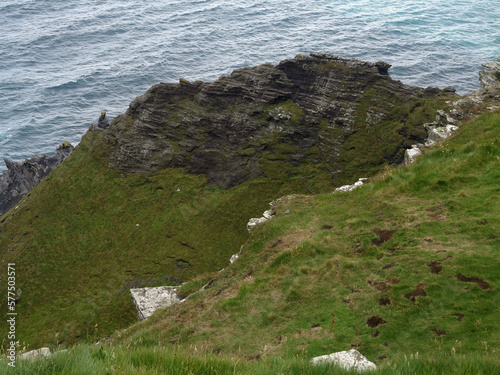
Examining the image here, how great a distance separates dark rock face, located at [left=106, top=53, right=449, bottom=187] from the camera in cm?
6812

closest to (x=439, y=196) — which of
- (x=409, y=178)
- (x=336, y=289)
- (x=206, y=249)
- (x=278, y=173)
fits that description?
(x=409, y=178)

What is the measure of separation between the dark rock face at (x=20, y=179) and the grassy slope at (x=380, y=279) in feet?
269

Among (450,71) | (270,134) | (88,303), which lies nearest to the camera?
(88,303)

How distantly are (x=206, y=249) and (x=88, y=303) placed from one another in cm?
1760

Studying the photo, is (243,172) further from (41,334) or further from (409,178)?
(409,178)

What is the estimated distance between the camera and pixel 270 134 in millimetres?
71812

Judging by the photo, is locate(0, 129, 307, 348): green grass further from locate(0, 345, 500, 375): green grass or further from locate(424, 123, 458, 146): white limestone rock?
locate(0, 345, 500, 375): green grass

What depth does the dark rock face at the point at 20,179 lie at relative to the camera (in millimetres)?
93688

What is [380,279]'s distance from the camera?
17969mm

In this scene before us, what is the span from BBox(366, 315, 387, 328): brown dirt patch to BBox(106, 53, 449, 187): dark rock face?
170ft

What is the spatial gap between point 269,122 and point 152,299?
46.0 m

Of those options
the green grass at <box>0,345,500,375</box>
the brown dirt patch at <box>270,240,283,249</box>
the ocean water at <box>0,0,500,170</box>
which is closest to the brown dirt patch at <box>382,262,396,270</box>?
the brown dirt patch at <box>270,240,283,249</box>

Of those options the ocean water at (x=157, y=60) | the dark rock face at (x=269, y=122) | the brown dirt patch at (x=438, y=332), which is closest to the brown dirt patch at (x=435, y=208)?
the brown dirt patch at (x=438, y=332)

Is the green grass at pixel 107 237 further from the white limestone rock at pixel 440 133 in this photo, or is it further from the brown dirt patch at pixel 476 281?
the brown dirt patch at pixel 476 281
